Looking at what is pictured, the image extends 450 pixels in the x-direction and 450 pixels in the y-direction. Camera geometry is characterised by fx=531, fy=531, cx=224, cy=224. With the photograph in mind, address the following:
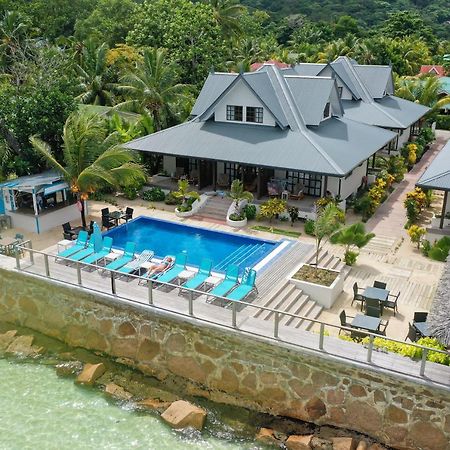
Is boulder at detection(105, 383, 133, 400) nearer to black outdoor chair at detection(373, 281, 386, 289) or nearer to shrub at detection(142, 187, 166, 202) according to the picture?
black outdoor chair at detection(373, 281, 386, 289)

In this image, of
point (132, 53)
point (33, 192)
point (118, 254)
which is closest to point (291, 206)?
point (118, 254)

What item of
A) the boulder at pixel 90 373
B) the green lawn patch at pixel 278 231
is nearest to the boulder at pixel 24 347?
the boulder at pixel 90 373

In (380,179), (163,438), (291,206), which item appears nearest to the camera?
(163,438)

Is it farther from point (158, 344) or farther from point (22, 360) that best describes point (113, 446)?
point (22, 360)

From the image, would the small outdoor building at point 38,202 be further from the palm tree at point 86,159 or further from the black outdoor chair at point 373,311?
the black outdoor chair at point 373,311

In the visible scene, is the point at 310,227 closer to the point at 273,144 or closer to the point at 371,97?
the point at 273,144

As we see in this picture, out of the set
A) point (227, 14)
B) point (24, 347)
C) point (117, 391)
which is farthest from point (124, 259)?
point (227, 14)
